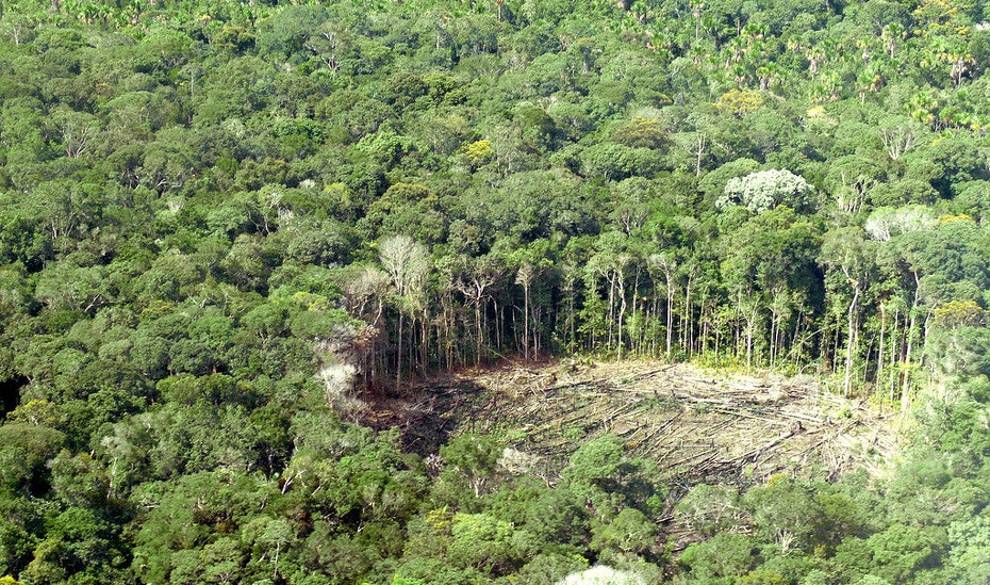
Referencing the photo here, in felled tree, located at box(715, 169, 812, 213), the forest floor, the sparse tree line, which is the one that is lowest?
the forest floor

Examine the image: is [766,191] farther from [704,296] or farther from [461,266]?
[461,266]

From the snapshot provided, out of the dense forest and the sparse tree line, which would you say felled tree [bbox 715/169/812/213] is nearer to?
the dense forest

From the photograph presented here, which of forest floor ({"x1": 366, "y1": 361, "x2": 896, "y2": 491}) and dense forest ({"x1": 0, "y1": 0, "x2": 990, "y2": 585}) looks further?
forest floor ({"x1": 366, "y1": 361, "x2": 896, "y2": 491})

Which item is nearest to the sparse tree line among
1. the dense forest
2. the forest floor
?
the dense forest

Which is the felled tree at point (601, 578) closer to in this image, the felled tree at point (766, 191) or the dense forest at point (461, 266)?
the dense forest at point (461, 266)

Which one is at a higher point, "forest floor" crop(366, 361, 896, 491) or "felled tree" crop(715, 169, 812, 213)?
"felled tree" crop(715, 169, 812, 213)

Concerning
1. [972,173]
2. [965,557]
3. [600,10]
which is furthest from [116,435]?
[600,10]
